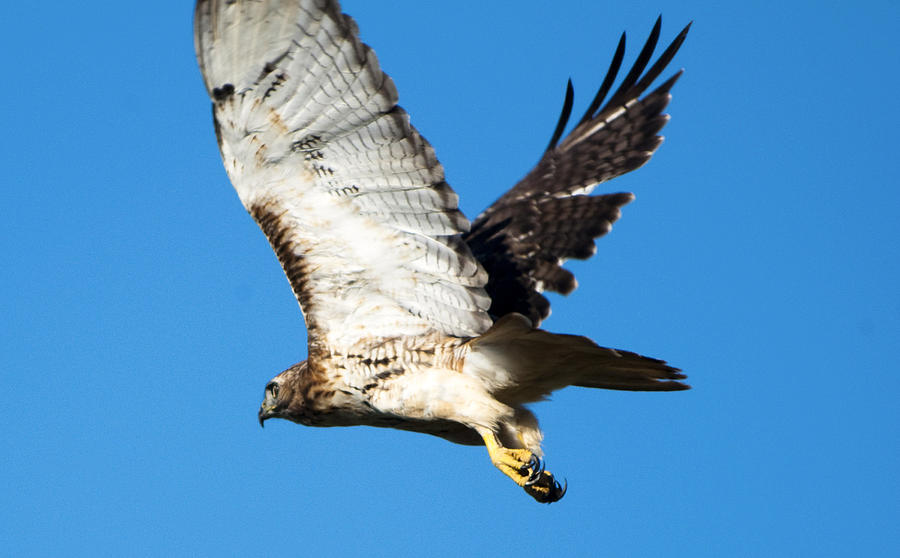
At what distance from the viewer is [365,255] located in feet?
20.9

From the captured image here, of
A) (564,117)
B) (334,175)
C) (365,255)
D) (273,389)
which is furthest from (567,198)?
(273,389)

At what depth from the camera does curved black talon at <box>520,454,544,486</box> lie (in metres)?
6.16

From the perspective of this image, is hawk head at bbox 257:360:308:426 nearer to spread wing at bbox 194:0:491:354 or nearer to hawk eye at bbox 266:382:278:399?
hawk eye at bbox 266:382:278:399

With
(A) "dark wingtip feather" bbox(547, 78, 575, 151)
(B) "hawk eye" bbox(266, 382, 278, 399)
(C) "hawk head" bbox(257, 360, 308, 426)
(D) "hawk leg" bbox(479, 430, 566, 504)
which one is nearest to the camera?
(D) "hawk leg" bbox(479, 430, 566, 504)

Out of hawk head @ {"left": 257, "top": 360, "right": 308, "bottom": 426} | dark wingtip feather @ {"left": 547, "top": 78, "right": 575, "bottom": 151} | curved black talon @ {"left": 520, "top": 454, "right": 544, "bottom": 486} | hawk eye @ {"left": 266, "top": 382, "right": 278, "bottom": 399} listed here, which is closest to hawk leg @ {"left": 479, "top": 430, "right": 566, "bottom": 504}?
curved black talon @ {"left": 520, "top": 454, "right": 544, "bottom": 486}

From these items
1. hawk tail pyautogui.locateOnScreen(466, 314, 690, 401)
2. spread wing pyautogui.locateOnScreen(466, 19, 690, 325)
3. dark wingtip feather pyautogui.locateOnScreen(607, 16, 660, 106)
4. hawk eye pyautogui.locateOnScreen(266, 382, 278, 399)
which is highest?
dark wingtip feather pyautogui.locateOnScreen(607, 16, 660, 106)

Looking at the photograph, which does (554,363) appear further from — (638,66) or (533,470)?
(638,66)

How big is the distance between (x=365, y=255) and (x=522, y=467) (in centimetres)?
156

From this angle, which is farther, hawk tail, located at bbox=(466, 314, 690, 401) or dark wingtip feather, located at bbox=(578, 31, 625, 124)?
dark wingtip feather, located at bbox=(578, 31, 625, 124)

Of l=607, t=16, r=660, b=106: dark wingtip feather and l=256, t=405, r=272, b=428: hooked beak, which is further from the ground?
l=607, t=16, r=660, b=106: dark wingtip feather

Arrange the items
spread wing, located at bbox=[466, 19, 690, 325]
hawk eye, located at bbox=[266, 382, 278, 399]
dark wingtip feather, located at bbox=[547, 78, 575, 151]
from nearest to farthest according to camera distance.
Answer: hawk eye, located at bbox=[266, 382, 278, 399] < spread wing, located at bbox=[466, 19, 690, 325] < dark wingtip feather, located at bbox=[547, 78, 575, 151]

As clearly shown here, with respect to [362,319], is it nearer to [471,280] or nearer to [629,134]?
[471,280]

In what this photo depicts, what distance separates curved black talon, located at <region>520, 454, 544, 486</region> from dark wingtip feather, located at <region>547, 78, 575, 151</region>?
11.2ft

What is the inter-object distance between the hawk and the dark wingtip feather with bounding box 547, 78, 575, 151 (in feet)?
8.83
